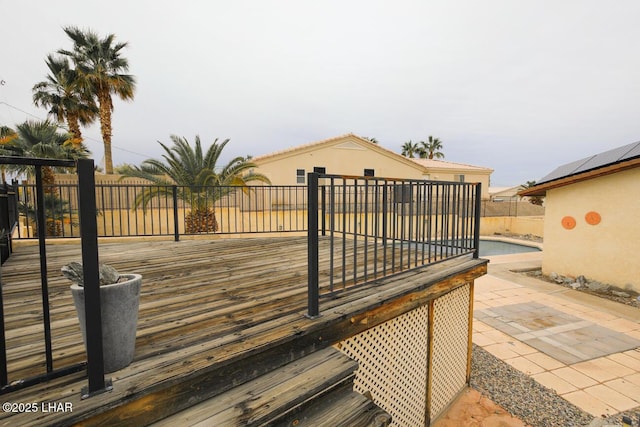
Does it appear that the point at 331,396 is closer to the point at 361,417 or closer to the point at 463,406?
the point at 361,417

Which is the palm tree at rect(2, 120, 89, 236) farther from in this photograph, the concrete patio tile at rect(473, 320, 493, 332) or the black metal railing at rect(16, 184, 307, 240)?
the concrete patio tile at rect(473, 320, 493, 332)

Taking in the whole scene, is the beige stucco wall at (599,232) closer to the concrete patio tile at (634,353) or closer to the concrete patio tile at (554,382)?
the concrete patio tile at (634,353)

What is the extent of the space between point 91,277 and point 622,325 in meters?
9.57

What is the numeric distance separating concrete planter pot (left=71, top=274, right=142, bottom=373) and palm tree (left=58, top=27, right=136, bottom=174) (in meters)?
18.5

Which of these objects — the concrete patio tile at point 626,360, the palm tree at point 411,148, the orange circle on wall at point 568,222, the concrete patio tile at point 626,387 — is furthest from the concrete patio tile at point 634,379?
the palm tree at point 411,148

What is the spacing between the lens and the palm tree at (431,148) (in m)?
40.9

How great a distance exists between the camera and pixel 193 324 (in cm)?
218

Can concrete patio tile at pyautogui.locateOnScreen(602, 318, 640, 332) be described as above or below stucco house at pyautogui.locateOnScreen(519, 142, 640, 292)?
below

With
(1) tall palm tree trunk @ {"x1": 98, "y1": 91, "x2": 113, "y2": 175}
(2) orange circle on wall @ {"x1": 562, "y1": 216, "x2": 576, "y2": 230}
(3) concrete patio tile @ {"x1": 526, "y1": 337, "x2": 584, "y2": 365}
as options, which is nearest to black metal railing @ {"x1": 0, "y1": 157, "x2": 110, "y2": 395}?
(3) concrete patio tile @ {"x1": 526, "y1": 337, "x2": 584, "y2": 365}

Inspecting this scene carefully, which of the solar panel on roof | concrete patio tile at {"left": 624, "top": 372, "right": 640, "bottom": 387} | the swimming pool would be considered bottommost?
the swimming pool

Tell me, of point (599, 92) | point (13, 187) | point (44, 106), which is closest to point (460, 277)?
point (13, 187)

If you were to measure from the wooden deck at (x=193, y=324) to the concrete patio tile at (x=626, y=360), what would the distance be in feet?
11.3

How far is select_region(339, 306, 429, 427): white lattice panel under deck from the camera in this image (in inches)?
105

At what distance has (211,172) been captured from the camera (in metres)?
11.1
